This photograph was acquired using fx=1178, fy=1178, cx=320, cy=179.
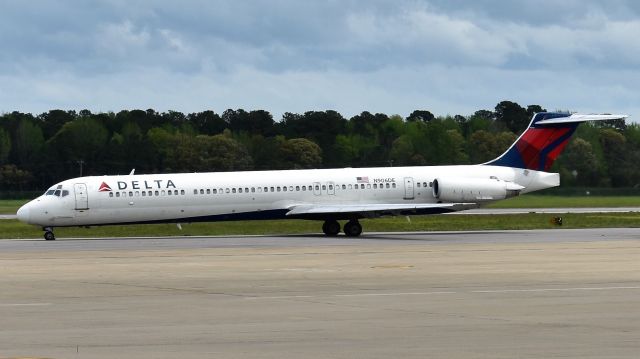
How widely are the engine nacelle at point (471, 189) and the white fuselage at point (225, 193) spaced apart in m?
0.35

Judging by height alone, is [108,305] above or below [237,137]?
below

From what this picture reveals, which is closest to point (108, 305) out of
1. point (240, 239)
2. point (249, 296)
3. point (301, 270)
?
point (249, 296)

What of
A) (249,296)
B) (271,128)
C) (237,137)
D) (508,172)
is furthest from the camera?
(271,128)

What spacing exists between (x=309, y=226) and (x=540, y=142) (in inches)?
457

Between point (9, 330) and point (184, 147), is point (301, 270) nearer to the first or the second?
point (9, 330)

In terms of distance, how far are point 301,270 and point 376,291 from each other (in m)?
5.77

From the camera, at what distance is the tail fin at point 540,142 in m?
51.1

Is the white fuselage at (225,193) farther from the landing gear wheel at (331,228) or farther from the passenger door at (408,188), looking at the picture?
the landing gear wheel at (331,228)

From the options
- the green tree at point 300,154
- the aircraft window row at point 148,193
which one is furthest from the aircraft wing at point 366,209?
the green tree at point 300,154

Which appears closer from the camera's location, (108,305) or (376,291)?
(108,305)

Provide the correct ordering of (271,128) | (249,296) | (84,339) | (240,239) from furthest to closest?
(271,128)
(240,239)
(249,296)
(84,339)

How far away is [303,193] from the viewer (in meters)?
48.8

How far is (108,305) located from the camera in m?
20.7

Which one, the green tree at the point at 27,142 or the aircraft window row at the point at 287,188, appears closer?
the aircraft window row at the point at 287,188
